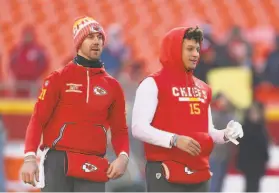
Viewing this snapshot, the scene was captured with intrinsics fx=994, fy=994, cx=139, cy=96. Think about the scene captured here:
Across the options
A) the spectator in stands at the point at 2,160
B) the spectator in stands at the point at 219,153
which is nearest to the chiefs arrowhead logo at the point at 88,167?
the spectator in stands at the point at 219,153

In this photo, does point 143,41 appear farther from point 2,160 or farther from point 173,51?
point 173,51

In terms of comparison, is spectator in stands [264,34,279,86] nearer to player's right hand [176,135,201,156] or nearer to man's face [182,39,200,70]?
man's face [182,39,200,70]

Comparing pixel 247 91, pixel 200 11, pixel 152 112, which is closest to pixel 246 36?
pixel 200 11

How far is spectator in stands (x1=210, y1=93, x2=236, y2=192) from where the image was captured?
1135 cm

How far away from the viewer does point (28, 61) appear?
15.2 metres

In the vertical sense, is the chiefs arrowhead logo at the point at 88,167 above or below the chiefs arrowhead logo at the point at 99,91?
below

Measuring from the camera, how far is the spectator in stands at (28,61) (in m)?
15.1

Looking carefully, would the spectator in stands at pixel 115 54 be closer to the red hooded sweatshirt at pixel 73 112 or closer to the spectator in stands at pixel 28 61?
the spectator in stands at pixel 28 61

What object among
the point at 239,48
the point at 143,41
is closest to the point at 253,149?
the point at 239,48

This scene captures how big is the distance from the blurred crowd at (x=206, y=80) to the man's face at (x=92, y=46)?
124 inches

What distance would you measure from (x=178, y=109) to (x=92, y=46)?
27.3 inches

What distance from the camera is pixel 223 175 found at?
1156cm

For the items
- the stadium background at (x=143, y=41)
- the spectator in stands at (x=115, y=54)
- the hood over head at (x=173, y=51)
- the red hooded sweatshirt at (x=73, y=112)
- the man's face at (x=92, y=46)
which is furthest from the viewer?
the spectator in stands at (x=115, y=54)

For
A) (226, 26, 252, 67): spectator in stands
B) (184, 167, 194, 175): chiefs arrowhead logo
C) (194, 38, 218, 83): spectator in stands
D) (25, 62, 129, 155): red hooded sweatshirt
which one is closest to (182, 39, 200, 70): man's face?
(25, 62, 129, 155): red hooded sweatshirt
